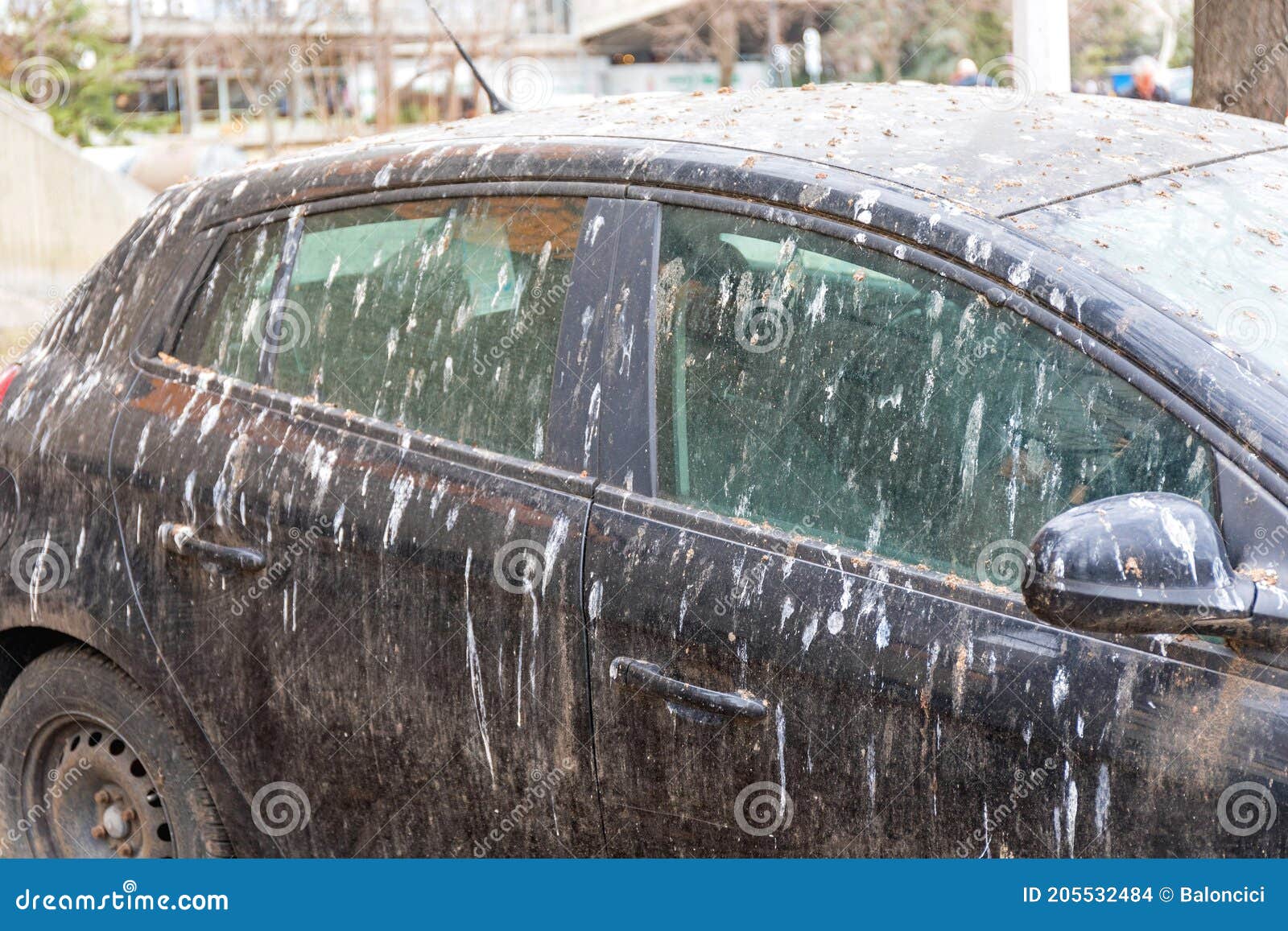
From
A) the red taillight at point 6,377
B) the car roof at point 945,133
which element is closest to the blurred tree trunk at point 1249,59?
the car roof at point 945,133

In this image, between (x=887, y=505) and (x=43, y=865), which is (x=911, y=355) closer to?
(x=887, y=505)

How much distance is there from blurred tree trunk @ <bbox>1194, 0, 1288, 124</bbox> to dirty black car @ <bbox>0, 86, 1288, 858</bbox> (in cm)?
232

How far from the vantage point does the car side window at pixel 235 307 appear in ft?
9.92

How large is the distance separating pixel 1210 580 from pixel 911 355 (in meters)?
0.61

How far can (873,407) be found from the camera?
2236 mm

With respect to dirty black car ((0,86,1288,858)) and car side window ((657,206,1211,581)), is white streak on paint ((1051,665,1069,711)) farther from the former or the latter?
car side window ((657,206,1211,581))

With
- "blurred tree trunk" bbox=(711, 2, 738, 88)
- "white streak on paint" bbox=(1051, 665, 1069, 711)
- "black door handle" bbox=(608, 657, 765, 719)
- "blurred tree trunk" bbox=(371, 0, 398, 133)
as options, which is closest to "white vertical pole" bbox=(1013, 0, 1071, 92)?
"black door handle" bbox=(608, 657, 765, 719)

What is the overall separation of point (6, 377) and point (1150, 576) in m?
2.74

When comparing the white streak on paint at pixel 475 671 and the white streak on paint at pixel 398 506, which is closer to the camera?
the white streak on paint at pixel 475 671

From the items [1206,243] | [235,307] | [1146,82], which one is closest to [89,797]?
[235,307]

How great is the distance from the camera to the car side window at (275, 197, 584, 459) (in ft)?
8.50

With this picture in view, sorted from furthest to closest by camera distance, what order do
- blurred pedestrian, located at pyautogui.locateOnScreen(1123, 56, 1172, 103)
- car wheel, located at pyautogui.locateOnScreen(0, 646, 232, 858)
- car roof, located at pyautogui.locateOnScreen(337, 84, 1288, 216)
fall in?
blurred pedestrian, located at pyautogui.locateOnScreen(1123, 56, 1172, 103) → car wheel, located at pyautogui.locateOnScreen(0, 646, 232, 858) → car roof, located at pyautogui.locateOnScreen(337, 84, 1288, 216)

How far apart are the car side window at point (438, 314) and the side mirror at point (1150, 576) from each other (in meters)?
1.02

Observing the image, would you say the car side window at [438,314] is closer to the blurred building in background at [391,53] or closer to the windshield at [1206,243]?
the windshield at [1206,243]
